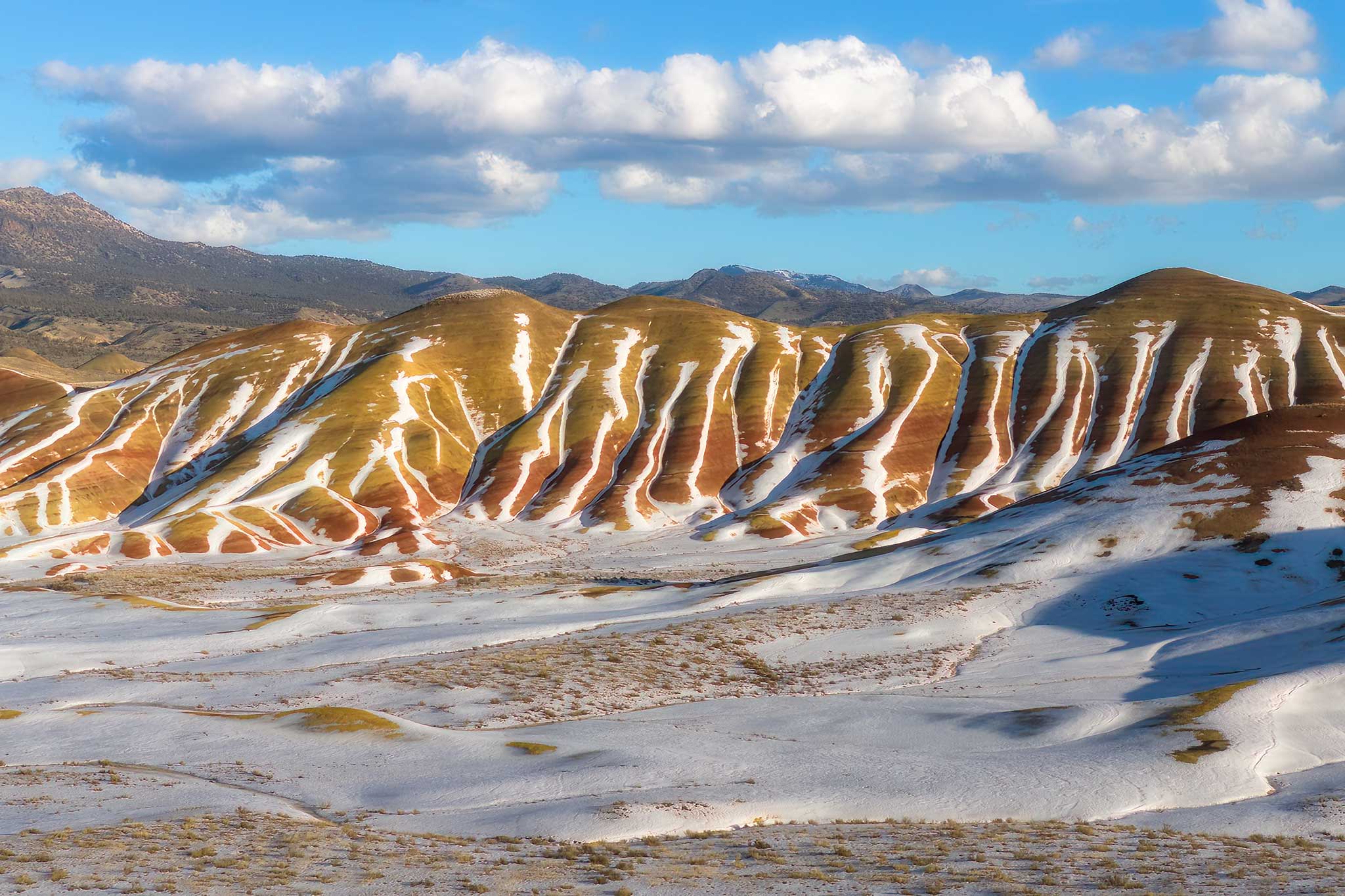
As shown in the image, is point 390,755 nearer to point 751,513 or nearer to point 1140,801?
point 1140,801

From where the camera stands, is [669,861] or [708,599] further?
[708,599]

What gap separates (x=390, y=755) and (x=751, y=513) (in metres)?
115

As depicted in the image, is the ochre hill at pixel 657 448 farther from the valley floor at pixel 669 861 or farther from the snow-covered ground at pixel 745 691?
the valley floor at pixel 669 861

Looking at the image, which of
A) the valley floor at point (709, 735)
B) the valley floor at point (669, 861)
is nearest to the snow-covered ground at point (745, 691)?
the valley floor at point (709, 735)

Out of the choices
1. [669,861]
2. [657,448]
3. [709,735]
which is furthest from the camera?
[657,448]

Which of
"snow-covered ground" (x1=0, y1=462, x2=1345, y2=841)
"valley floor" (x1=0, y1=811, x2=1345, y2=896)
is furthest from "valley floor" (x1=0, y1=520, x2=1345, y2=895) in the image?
"snow-covered ground" (x1=0, y1=462, x2=1345, y2=841)

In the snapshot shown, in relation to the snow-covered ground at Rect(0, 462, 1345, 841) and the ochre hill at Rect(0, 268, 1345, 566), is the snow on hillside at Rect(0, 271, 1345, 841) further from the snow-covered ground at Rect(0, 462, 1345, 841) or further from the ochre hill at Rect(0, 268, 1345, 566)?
the ochre hill at Rect(0, 268, 1345, 566)

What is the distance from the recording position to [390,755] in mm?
48250

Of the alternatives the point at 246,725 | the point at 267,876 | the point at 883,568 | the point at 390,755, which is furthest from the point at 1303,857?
the point at 883,568

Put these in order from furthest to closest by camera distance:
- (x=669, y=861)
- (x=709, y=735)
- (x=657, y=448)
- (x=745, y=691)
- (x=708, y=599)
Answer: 1. (x=657, y=448)
2. (x=708, y=599)
3. (x=745, y=691)
4. (x=709, y=735)
5. (x=669, y=861)

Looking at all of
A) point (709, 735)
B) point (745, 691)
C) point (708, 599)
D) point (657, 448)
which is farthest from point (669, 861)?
point (657, 448)

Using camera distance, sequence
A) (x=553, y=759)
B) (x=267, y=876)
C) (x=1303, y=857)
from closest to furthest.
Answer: (x=267, y=876) → (x=1303, y=857) → (x=553, y=759)

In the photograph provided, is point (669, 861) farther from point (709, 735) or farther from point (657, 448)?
point (657, 448)

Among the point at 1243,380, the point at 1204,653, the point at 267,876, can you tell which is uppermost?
the point at 1243,380
